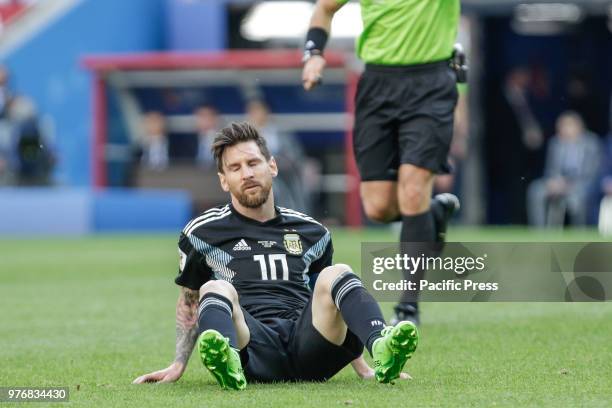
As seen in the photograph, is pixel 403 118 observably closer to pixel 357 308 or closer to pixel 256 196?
pixel 256 196

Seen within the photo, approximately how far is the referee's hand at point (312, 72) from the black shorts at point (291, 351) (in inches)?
80.9

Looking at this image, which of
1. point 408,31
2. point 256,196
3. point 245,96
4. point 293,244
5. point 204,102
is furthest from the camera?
point 204,102

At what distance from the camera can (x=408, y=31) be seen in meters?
8.38

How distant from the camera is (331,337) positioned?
5852 millimetres

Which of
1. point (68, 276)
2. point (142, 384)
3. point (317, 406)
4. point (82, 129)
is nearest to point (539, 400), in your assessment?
Answer: point (317, 406)

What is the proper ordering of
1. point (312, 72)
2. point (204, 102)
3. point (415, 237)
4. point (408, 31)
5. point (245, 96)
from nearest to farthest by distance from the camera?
point (312, 72) < point (415, 237) < point (408, 31) < point (245, 96) < point (204, 102)

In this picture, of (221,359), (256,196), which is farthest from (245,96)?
(221,359)

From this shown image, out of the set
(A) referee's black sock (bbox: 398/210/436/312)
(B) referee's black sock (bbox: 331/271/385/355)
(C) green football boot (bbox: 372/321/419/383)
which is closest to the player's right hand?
(B) referee's black sock (bbox: 331/271/385/355)

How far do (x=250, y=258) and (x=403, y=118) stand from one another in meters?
2.40

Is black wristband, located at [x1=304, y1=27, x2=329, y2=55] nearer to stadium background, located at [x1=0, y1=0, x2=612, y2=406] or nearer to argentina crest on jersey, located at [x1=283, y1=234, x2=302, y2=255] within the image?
argentina crest on jersey, located at [x1=283, y1=234, x2=302, y2=255]

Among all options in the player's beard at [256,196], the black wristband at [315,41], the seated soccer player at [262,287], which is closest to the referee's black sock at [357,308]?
the seated soccer player at [262,287]

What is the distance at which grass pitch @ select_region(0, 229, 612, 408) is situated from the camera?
5566 mm

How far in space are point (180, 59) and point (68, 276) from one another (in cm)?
1210

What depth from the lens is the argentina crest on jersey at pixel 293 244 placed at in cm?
621
